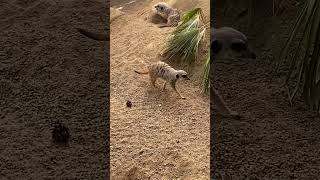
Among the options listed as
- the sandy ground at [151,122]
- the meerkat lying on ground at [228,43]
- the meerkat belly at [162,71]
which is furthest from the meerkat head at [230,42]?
the meerkat belly at [162,71]

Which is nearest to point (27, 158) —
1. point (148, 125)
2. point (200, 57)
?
point (148, 125)

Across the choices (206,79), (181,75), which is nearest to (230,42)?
(206,79)

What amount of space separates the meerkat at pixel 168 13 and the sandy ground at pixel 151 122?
182 millimetres

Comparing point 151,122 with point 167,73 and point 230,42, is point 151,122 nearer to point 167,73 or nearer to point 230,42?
point 167,73

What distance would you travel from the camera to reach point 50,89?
3.64 m

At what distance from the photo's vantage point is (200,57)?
3.93 m

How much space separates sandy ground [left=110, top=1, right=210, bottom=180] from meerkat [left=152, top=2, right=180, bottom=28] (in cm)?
18

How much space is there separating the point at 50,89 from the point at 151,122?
801mm

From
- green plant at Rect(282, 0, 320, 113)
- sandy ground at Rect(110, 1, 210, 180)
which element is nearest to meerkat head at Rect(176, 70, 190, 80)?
sandy ground at Rect(110, 1, 210, 180)

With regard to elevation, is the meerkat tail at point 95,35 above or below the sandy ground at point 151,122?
above

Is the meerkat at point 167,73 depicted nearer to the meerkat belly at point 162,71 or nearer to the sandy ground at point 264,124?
the meerkat belly at point 162,71

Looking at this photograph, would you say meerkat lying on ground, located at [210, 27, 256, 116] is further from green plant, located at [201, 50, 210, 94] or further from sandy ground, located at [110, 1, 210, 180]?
sandy ground, located at [110, 1, 210, 180]

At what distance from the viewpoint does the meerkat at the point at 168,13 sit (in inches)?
178

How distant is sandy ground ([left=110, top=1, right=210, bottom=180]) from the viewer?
2.92 m
